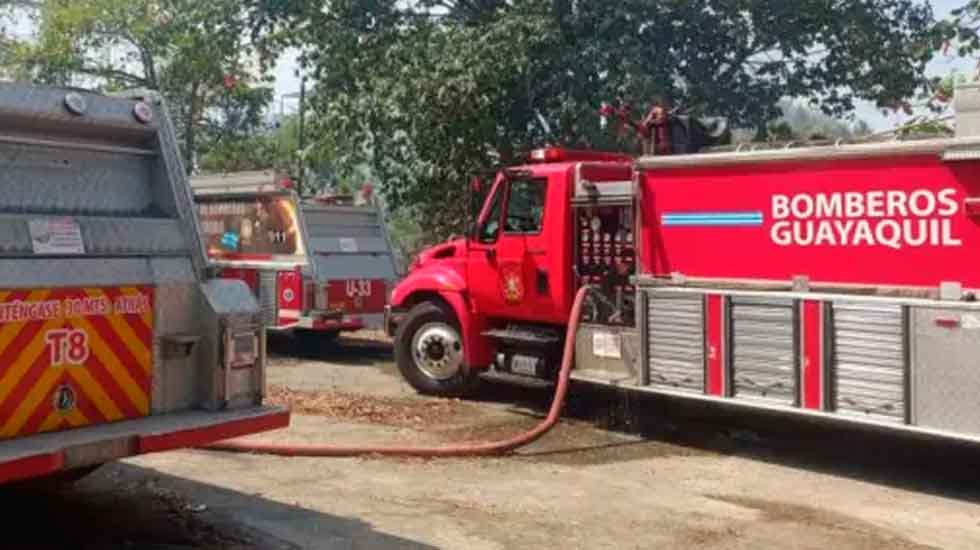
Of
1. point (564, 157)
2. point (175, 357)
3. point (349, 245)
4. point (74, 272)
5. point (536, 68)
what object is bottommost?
point (175, 357)

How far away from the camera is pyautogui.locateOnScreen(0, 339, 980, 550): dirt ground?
20.3 ft

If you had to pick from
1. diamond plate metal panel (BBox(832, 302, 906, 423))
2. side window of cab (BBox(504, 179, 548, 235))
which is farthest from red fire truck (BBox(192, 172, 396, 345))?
diamond plate metal panel (BBox(832, 302, 906, 423))

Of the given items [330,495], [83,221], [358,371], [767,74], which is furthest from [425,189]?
[83,221]

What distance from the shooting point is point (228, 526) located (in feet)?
20.3

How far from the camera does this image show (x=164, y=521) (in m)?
6.27

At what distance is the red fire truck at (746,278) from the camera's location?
289 inches

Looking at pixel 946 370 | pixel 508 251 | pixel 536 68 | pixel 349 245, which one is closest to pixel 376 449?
pixel 508 251

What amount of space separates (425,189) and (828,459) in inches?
406

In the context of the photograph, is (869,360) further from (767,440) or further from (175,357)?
(175,357)

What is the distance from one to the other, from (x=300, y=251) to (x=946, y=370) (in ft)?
30.7

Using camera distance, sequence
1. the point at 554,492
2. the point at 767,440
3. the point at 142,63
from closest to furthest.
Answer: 1. the point at 554,492
2. the point at 767,440
3. the point at 142,63

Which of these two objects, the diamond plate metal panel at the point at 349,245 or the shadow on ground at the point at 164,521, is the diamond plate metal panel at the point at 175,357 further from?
the diamond plate metal panel at the point at 349,245

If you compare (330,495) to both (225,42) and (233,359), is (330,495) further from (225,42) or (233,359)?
(225,42)

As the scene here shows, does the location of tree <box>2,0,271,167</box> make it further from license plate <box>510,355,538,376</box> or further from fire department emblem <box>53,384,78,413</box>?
fire department emblem <box>53,384,78,413</box>
